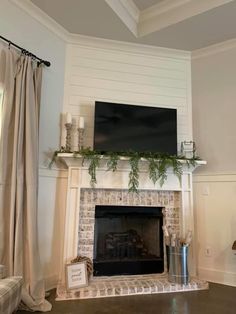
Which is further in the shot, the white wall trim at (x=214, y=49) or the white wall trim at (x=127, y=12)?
the white wall trim at (x=214, y=49)

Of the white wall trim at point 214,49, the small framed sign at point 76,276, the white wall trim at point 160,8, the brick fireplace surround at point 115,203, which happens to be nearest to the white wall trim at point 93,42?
the white wall trim at point 214,49

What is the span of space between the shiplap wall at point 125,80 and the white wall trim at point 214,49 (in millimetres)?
133

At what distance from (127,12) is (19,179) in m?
2.36

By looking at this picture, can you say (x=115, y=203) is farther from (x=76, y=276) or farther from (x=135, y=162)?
(x=76, y=276)

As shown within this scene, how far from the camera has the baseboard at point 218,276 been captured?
3.08 metres

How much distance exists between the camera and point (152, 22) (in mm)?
3334

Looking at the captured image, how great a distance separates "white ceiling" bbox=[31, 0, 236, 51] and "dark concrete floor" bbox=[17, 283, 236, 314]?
3.04 m

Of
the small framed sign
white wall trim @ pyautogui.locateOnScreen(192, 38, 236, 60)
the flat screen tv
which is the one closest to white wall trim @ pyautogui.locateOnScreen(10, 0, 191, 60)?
white wall trim @ pyautogui.locateOnScreen(192, 38, 236, 60)

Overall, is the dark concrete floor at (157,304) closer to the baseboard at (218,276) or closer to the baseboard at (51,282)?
the baseboard at (51,282)

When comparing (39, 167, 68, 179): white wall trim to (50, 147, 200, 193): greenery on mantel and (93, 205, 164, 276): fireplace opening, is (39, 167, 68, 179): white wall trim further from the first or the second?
(93, 205, 164, 276): fireplace opening

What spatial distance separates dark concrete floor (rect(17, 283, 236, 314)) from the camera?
2.32m

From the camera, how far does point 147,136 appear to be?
10.9 ft

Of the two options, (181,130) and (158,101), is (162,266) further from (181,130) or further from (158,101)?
(158,101)

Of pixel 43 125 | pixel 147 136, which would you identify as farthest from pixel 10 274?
pixel 147 136
